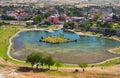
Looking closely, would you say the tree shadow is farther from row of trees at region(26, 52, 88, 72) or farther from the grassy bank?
the grassy bank

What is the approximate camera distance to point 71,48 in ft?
131

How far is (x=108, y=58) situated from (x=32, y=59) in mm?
10972

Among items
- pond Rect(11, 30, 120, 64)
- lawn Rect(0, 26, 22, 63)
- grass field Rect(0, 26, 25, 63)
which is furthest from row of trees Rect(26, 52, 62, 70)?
lawn Rect(0, 26, 22, 63)

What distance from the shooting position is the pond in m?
34.3

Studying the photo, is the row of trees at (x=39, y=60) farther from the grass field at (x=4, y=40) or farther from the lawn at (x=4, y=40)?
the lawn at (x=4, y=40)

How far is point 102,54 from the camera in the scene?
118 ft

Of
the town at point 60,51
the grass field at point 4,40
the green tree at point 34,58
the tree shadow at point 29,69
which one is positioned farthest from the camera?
the grass field at point 4,40

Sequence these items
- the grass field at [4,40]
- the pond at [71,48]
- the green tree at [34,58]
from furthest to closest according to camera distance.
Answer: the grass field at [4,40] → the pond at [71,48] → the green tree at [34,58]

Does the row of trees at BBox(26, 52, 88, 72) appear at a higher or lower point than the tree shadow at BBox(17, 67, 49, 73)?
higher

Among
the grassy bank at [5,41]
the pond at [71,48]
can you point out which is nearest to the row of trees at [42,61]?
the pond at [71,48]

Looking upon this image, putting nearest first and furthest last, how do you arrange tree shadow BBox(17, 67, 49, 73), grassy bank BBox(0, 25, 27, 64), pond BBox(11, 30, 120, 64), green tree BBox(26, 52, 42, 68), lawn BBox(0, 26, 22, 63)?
tree shadow BBox(17, 67, 49, 73), green tree BBox(26, 52, 42, 68), grassy bank BBox(0, 25, 27, 64), pond BBox(11, 30, 120, 64), lawn BBox(0, 26, 22, 63)

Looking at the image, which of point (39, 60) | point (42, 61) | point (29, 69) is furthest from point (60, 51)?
point (29, 69)

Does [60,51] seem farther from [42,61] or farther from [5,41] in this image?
[5,41]

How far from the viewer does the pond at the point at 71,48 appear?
3428 centimetres
